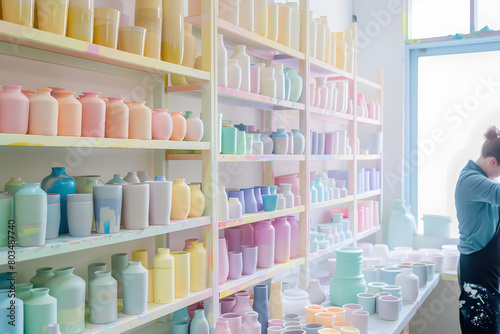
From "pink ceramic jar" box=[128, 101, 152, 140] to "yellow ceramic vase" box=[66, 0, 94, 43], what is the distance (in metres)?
0.29

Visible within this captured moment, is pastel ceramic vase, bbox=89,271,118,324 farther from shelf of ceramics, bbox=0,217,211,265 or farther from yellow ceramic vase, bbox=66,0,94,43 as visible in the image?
yellow ceramic vase, bbox=66,0,94,43

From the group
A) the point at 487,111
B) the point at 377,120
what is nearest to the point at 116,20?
the point at 377,120

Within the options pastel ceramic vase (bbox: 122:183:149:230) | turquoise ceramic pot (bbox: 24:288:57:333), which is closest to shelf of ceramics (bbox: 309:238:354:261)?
pastel ceramic vase (bbox: 122:183:149:230)

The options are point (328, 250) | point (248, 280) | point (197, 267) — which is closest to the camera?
point (197, 267)

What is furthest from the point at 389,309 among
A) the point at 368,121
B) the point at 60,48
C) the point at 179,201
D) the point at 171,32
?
the point at 368,121

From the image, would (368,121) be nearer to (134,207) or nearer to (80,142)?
(134,207)

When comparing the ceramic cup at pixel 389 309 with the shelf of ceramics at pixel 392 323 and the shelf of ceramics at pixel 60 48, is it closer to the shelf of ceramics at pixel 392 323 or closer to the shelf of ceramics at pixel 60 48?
the shelf of ceramics at pixel 392 323

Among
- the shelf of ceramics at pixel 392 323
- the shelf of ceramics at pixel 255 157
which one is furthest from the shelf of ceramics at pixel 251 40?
the shelf of ceramics at pixel 392 323

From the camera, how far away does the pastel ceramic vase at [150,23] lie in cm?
177

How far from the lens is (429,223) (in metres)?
4.27

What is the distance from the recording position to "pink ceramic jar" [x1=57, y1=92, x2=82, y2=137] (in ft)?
4.82

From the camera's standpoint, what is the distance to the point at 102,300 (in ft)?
5.25

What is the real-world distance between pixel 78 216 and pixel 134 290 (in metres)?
0.35

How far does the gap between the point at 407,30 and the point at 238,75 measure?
9.80ft
